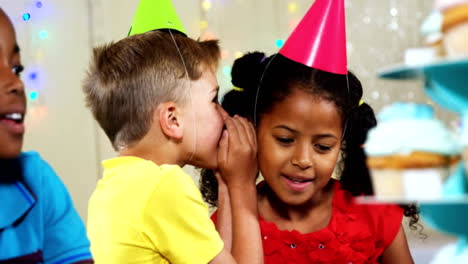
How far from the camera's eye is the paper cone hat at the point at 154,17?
1183 millimetres

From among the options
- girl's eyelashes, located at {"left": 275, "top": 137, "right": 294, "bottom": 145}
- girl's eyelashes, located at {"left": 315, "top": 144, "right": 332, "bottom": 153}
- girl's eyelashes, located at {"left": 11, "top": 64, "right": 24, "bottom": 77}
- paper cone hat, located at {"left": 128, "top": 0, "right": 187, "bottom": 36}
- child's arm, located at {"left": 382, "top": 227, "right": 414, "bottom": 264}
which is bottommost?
child's arm, located at {"left": 382, "top": 227, "right": 414, "bottom": 264}

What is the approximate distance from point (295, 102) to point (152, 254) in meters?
0.39

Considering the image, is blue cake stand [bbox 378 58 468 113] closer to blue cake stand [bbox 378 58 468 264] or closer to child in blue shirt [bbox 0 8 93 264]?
blue cake stand [bbox 378 58 468 264]

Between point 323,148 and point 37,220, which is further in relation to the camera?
point 323,148

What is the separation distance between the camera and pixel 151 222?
947 millimetres

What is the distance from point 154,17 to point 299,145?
36 centimetres

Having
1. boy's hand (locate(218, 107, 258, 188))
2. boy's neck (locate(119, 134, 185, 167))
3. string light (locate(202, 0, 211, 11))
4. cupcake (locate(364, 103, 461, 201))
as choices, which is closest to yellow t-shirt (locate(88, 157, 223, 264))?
boy's neck (locate(119, 134, 185, 167))

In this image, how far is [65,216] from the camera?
705mm

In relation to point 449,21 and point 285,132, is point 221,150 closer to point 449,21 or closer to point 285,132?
point 285,132

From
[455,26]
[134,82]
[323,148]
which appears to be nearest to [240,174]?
[323,148]

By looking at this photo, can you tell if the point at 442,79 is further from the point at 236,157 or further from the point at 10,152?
the point at 236,157

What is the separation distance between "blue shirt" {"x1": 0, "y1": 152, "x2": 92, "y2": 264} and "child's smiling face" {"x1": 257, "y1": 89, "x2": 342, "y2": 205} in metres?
0.51

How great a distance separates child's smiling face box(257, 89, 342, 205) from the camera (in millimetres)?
1137

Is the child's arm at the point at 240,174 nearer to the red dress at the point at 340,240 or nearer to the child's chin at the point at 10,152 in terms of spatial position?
the red dress at the point at 340,240
